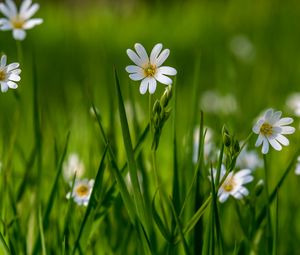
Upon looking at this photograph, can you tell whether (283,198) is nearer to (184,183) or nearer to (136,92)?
(184,183)

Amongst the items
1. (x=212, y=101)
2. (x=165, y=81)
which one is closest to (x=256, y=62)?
(x=212, y=101)

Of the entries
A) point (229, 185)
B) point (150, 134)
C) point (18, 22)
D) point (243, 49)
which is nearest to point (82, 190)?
point (229, 185)

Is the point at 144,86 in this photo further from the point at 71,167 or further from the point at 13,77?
the point at 71,167

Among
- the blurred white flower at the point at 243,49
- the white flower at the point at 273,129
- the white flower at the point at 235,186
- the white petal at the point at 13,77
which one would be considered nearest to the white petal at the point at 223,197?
the white flower at the point at 235,186

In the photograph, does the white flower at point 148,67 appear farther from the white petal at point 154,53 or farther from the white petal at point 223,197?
the white petal at point 223,197

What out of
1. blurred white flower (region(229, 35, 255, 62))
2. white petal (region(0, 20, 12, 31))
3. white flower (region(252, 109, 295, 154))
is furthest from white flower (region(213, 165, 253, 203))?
blurred white flower (region(229, 35, 255, 62))
